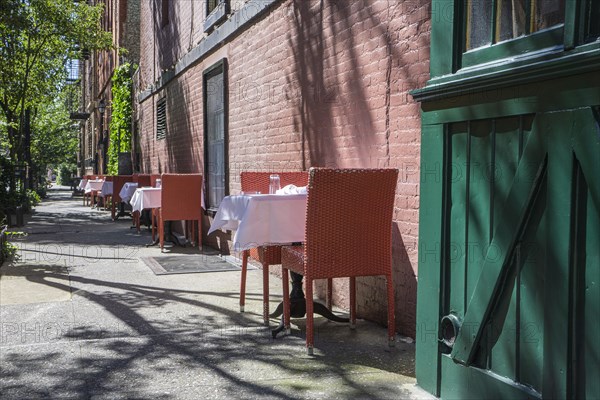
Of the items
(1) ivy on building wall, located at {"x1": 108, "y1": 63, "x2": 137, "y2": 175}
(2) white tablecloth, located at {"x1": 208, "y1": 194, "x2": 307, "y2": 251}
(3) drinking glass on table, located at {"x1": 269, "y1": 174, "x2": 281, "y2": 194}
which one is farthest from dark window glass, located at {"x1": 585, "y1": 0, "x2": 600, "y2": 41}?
(1) ivy on building wall, located at {"x1": 108, "y1": 63, "x2": 137, "y2": 175}

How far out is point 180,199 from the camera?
9.34 metres

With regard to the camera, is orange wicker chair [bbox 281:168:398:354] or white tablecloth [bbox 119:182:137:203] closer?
orange wicker chair [bbox 281:168:398:354]

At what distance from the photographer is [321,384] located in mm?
3324

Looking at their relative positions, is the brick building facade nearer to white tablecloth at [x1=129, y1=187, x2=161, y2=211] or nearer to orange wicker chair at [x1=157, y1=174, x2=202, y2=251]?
white tablecloth at [x1=129, y1=187, x2=161, y2=211]

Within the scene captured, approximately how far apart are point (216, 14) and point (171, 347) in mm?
6376

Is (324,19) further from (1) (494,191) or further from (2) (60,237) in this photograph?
(2) (60,237)

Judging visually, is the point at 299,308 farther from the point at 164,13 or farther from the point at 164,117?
the point at 164,13

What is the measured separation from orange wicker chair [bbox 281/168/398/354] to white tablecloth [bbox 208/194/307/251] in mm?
223

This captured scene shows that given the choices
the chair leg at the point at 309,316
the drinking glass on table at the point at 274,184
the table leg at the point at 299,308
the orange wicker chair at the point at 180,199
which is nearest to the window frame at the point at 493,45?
the chair leg at the point at 309,316

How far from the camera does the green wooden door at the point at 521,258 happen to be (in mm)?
2262

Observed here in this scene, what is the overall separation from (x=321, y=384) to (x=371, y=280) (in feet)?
5.07

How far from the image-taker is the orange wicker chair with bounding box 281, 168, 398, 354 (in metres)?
3.84

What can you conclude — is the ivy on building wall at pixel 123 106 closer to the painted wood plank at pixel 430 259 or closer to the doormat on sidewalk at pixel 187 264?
the doormat on sidewalk at pixel 187 264

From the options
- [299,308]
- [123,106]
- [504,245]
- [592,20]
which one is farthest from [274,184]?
[123,106]
